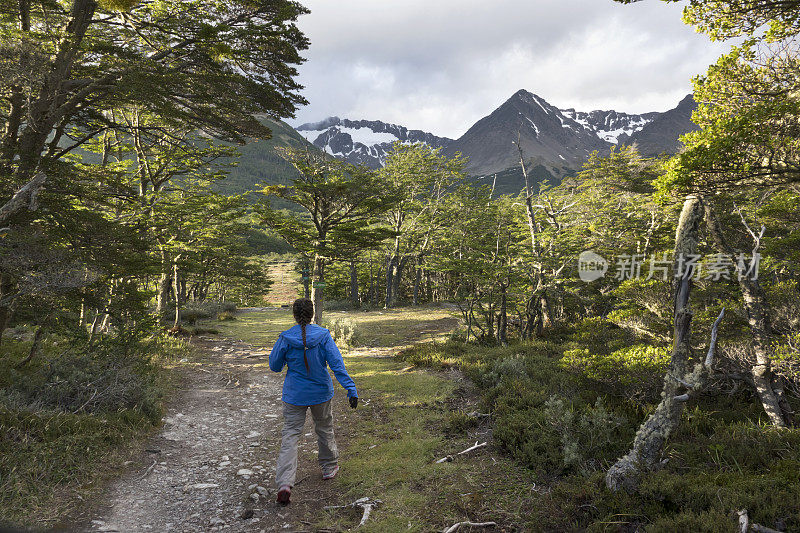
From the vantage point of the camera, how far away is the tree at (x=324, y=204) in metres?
13.1

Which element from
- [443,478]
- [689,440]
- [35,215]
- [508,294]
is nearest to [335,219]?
[508,294]

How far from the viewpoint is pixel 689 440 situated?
5.13 m

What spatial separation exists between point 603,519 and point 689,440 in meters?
3.28

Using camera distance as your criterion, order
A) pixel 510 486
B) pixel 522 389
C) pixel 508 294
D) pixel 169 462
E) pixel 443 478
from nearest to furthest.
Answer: pixel 510 486, pixel 443 478, pixel 169 462, pixel 522 389, pixel 508 294

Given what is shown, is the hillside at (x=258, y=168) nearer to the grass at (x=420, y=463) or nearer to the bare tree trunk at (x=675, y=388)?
the grass at (x=420, y=463)

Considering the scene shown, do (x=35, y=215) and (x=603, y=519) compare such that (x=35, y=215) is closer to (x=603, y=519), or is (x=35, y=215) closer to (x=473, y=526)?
(x=473, y=526)

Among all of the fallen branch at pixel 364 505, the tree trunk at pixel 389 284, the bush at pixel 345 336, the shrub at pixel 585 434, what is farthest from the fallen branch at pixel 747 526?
the tree trunk at pixel 389 284

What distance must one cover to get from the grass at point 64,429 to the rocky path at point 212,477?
34 centimetres

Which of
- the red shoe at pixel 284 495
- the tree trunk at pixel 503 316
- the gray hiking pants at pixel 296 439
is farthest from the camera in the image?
the tree trunk at pixel 503 316

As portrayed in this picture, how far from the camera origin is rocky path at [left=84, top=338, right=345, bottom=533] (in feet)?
12.0

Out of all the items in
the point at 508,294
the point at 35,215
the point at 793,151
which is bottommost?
the point at 508,294

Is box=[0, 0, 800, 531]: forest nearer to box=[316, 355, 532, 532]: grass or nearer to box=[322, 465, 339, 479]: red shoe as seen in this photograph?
box=[316, 355, 532, 532]: grass

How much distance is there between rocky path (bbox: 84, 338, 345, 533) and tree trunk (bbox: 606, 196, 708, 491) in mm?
3422

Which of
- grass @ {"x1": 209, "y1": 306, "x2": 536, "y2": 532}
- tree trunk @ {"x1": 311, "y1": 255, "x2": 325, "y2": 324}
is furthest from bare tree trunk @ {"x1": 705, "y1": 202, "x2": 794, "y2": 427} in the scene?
tree trunk @ {"x1": 311, "y1": 255, "x2": 325, "y2": 324}
